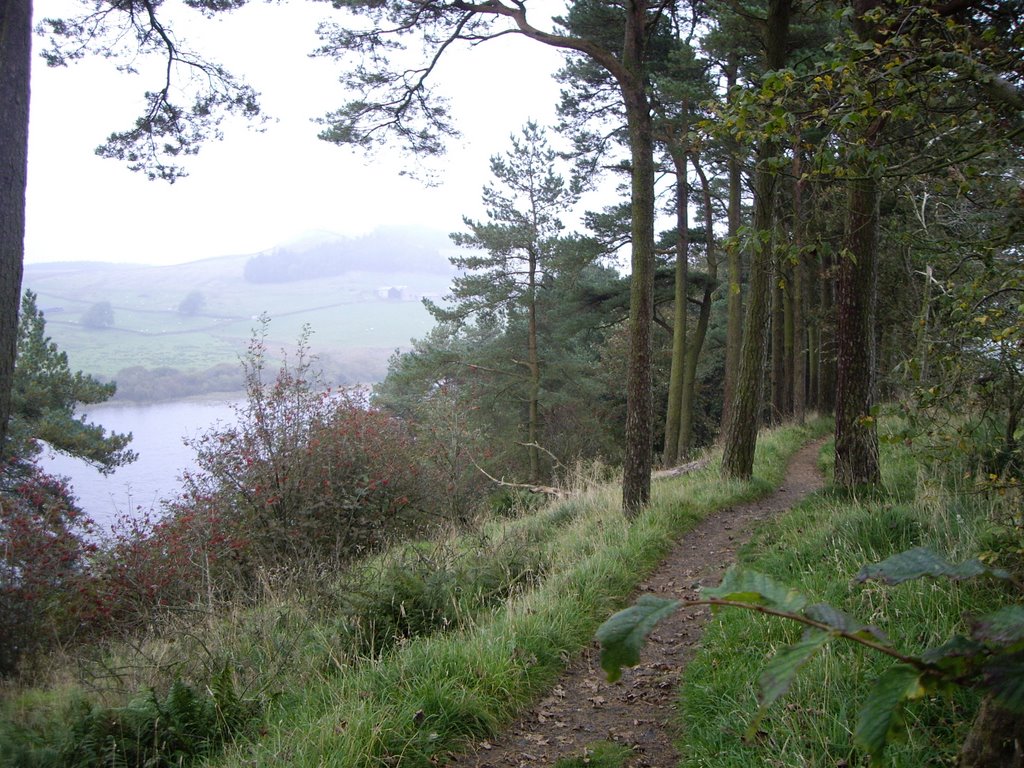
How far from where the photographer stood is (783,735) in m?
3.22

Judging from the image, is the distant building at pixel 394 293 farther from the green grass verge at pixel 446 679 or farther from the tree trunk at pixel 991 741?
the tree trunk at pixel 991 741

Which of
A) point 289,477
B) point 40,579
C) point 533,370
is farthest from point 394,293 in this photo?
point 40,579

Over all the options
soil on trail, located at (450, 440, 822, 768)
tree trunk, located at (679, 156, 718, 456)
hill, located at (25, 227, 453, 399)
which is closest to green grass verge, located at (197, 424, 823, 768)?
soil on trail, located at (450, 440, 822, 768)

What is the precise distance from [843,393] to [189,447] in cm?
979

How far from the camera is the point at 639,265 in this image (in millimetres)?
8602

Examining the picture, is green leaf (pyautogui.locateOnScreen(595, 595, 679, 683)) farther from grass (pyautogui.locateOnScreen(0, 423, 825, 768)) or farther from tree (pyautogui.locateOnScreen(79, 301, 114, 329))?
tree (pyautogui.locateOnScreen(79, 301, 114, 329))

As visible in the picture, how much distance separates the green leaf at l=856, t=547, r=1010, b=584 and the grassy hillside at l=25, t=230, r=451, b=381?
910 inches

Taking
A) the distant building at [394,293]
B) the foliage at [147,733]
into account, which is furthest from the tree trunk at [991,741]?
the distant building at [394,293]

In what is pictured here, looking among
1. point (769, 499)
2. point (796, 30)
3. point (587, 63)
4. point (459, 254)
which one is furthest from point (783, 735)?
point (459, 254)

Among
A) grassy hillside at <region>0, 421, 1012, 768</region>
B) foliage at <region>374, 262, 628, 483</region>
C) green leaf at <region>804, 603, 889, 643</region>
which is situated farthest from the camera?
foliage at <region>374, 262, 628, 483</region>

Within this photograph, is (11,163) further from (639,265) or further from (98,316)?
(98,316)

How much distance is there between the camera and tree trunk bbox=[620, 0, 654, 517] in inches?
330

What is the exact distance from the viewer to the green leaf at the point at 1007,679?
972 millimetres

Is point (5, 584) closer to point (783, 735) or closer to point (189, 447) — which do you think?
point (189, 447)
